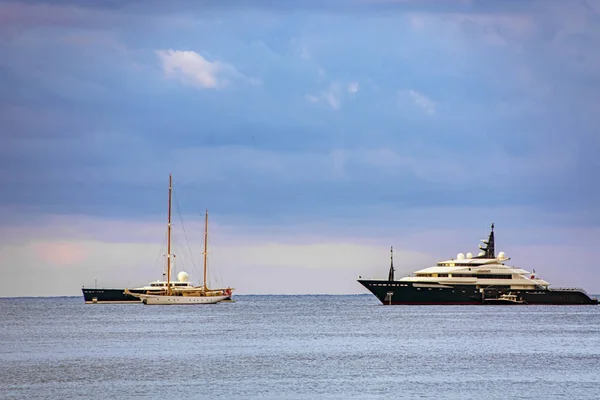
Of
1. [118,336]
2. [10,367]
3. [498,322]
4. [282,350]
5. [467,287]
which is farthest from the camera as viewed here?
[467,287]

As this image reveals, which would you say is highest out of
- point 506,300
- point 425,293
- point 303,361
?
point 425,293

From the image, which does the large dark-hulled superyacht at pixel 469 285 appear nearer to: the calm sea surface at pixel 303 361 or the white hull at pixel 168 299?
the white hull at pixel 168 299

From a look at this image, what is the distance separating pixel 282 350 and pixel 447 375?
75.7 feet

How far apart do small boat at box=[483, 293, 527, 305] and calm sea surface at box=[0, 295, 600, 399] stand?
167ft

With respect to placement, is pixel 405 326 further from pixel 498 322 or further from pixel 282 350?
pixel 282 350

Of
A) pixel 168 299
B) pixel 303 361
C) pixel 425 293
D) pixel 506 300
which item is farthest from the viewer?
pixel 168 299

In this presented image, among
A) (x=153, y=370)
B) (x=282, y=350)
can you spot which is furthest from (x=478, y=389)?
(x=282, y=350)

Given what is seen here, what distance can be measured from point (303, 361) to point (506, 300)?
363 feet

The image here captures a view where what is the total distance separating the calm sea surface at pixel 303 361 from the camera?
60.9m

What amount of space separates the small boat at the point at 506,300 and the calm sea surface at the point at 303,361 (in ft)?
167

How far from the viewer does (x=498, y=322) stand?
440 ft

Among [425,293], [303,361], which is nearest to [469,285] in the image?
[425,293]

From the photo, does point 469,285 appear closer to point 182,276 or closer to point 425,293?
point 425,293

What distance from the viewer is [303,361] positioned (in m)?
78.4
